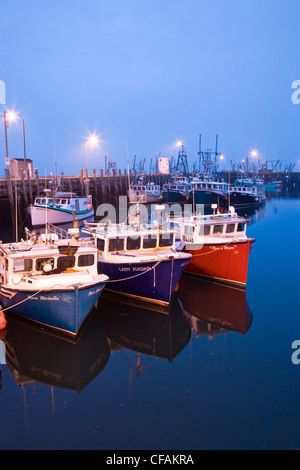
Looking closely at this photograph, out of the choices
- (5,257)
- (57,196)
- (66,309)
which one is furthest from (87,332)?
(57,196)

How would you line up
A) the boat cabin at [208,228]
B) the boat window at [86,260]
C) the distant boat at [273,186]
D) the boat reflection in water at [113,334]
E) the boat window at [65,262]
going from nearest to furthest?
the boat reflection in water at [113,334] < the boat window at [65,262] < the boat window at [86,260] < the boat cabin at [208,228] < the distant boat at [273,186]

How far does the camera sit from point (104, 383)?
33.3 feet

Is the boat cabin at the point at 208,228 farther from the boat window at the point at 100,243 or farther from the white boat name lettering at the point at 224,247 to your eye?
the boat window at the point at 100,243

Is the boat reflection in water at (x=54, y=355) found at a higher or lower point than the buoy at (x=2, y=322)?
lower

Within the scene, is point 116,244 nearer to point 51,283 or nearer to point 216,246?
point 51,283

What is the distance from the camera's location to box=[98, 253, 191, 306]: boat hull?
47.1ft

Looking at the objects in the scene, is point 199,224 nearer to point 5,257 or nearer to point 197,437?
point 5,257

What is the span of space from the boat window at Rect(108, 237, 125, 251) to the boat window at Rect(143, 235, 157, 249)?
958mm

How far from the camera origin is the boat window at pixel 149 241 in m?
15.9

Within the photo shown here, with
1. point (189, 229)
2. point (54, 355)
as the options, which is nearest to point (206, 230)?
point (189, 229)

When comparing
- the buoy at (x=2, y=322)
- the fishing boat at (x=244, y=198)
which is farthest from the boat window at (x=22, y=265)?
the fishing boat at (x=244, y=198)

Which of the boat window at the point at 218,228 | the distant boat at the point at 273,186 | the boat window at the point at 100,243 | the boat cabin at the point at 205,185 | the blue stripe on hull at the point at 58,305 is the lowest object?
the blue stripe on hull at the point at 58,305

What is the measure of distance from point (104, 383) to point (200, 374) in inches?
107
